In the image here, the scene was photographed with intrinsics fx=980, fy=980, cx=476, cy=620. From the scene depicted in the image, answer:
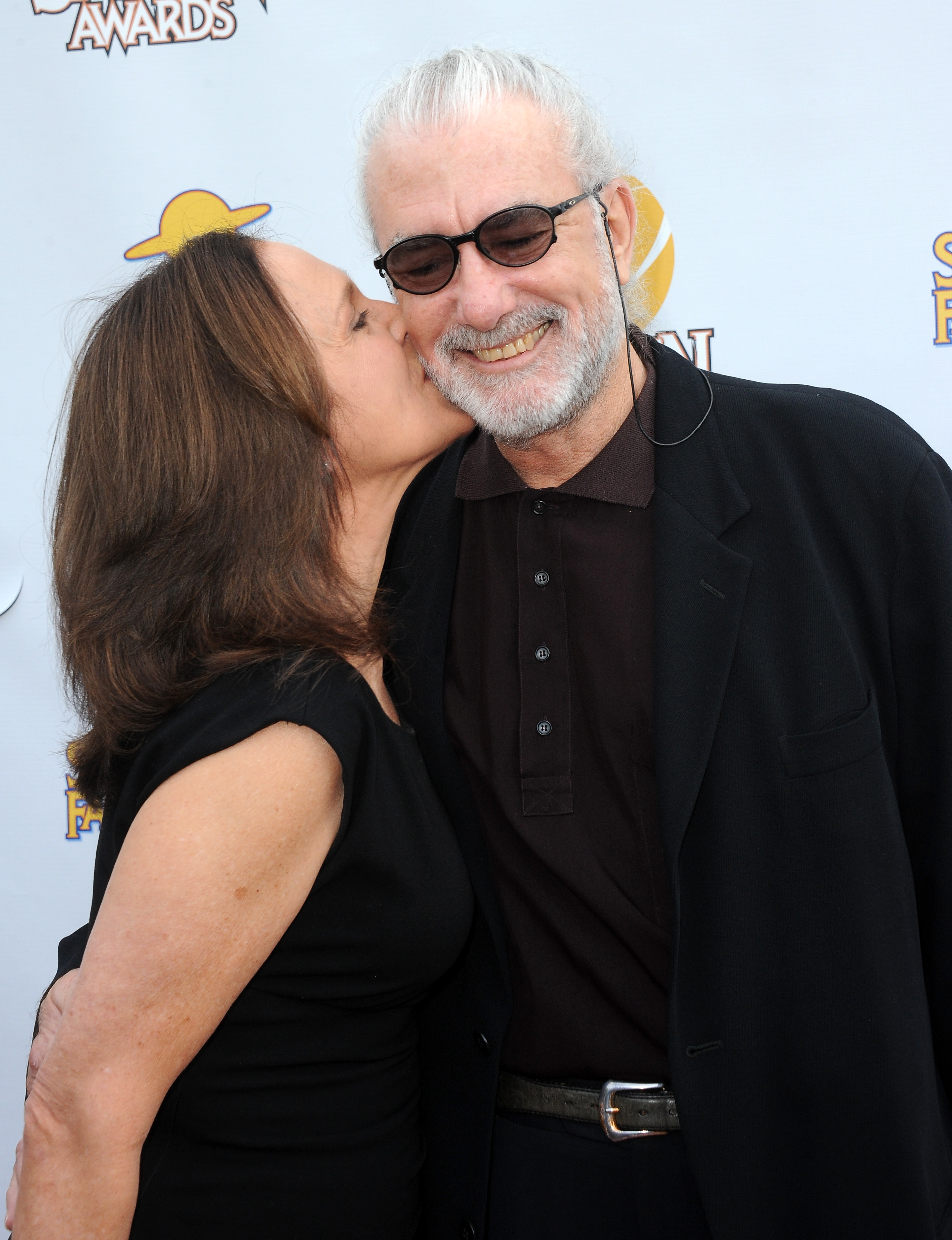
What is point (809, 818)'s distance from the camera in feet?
4.29

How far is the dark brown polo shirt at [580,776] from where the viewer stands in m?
1.39

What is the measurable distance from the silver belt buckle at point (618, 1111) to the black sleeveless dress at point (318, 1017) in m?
A: 0.29

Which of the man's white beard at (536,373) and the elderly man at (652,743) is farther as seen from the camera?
the man's white beard at (536,373)

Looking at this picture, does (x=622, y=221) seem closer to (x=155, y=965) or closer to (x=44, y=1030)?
(x=155, y=965)

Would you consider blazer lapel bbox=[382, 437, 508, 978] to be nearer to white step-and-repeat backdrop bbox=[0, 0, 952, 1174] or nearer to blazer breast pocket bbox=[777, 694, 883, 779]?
blazer breast pocket bbox=[777, 694, 883, 779]

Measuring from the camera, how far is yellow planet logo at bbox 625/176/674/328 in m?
2.09

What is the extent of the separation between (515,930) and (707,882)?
12.0 inches

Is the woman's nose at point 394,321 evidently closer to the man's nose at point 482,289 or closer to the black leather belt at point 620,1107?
the man's nose at point 482,289

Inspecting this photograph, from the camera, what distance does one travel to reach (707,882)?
4.36ft

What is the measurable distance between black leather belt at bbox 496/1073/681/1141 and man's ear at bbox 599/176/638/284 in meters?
1.29

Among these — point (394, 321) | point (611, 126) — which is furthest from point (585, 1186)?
point (611, 126)

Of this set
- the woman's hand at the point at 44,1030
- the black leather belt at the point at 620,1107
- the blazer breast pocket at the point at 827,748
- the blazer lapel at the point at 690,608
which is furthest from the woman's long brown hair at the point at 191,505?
the black leather belt at the point at 620,1107

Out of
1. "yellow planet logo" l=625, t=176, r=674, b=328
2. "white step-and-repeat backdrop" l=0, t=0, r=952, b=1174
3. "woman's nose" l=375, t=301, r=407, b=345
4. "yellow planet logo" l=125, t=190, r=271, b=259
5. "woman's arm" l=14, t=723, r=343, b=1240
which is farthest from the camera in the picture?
"yellow planet logo" l=125, t=190, r=271, b=259

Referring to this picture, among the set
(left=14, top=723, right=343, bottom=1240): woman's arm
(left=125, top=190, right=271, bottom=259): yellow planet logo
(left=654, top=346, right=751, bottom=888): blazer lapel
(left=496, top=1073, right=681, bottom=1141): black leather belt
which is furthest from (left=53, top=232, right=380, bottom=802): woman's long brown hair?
(left=125, top=190, right=271, bottom=259): yellow planet logo
